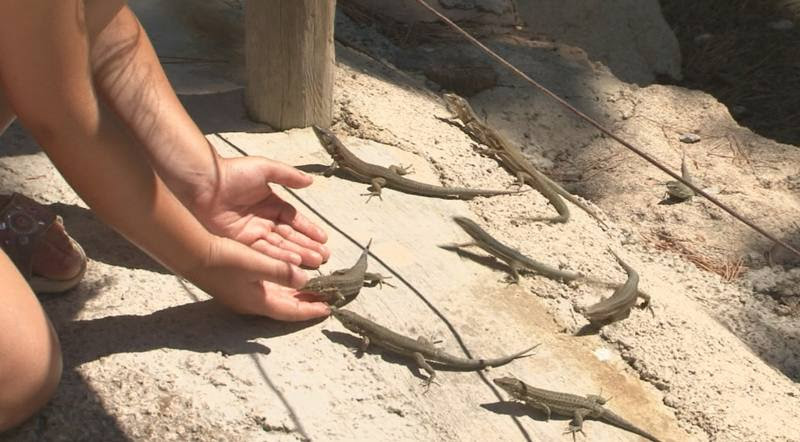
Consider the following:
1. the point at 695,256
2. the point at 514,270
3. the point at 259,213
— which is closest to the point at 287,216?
the point at 259,213

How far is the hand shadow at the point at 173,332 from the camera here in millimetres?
2969

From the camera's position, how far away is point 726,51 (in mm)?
7719

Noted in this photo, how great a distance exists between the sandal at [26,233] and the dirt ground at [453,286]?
82mm

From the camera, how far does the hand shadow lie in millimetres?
2969

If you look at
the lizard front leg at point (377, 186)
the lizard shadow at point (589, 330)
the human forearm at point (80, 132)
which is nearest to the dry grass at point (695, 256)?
the lizard shadow at point (589, 330)

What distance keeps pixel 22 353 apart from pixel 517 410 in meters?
1.55

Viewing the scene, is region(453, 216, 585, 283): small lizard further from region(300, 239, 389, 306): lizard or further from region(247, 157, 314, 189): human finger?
region(247, 157, 314, 189): human finger

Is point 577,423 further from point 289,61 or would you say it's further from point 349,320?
point 289,61

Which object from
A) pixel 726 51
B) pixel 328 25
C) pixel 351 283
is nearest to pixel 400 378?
pixel 351 283

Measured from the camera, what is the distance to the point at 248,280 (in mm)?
3020

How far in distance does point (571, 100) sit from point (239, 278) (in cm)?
331

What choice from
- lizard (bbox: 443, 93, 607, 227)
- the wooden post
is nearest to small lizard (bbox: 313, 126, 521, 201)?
the wooden post

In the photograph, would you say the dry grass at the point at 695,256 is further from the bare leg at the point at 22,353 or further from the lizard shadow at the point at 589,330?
the bare leg at the point at 22,353

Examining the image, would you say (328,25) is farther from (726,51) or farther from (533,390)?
Result: (726,51)
